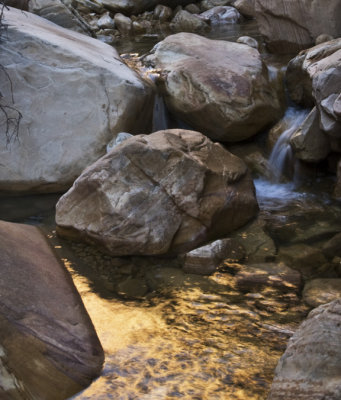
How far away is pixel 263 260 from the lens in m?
4.60

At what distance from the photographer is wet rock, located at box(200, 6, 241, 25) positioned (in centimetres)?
1445

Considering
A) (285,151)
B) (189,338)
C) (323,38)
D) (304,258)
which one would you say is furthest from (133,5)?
(189,338)

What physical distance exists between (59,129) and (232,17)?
939 cm

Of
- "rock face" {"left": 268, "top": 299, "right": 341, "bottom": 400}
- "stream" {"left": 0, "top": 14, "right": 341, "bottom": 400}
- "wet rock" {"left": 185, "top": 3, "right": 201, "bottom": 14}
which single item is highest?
"wet rock" {"left": 185, "top": 3, "right": 201, "bottom": 14}

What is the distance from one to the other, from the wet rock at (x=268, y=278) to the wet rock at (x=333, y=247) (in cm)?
43

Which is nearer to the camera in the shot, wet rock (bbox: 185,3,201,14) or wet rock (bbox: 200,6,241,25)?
wet rock (bbox: 200,6,241,25)

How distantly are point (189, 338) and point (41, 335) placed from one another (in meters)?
0.93

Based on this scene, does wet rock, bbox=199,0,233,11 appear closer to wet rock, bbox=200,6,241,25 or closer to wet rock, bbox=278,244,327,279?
wet rock, bbox=200,6,241,25

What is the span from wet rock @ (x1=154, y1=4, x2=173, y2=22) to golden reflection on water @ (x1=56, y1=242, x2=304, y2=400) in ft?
41.5

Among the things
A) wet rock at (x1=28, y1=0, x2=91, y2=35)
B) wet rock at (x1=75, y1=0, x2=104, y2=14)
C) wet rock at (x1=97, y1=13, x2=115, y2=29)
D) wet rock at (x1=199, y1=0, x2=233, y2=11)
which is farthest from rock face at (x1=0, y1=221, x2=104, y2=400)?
wet rock at (x1=75, y1=0, x2=104, y2=14)

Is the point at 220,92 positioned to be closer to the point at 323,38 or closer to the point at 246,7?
the point at 323,38

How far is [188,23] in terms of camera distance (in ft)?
47.3

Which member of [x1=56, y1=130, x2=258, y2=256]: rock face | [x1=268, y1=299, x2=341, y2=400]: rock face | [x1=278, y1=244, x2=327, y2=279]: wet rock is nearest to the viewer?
[x1=268, y1=299, x2=341, y2=400]: rock face

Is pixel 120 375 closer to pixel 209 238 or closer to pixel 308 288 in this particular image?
pixel 308 288
